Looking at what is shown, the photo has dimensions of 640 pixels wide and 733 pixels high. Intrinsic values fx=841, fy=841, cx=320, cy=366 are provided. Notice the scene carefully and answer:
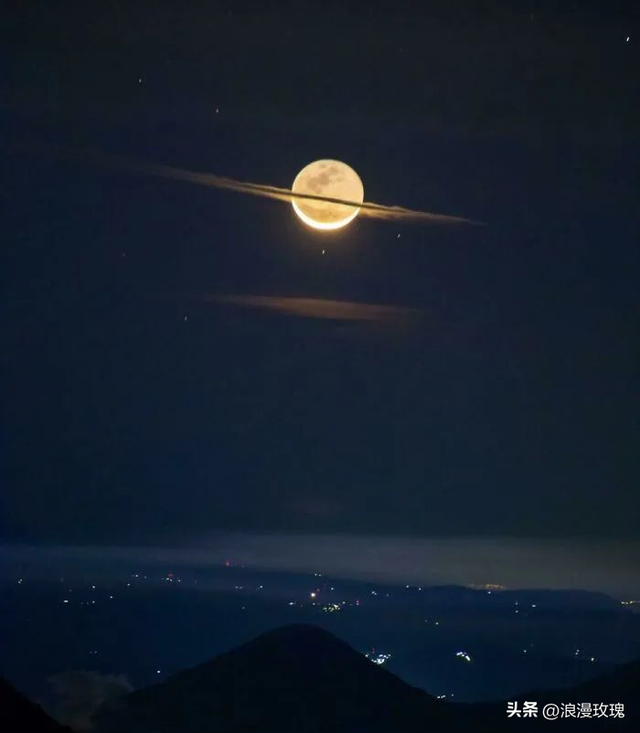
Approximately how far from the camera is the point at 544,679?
160 ft

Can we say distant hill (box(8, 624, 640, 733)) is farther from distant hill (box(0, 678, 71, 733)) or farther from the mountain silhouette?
distant hill (box(0, 678, 71, 733))

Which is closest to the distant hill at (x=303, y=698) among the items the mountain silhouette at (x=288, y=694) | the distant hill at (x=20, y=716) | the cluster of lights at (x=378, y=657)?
the mountain silhouette at (x=288, y=694)

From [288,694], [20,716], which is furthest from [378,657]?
Answer: [20,716]

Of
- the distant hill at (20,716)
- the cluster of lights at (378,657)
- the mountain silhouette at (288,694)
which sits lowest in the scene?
the mountain silhouette at (288,694)

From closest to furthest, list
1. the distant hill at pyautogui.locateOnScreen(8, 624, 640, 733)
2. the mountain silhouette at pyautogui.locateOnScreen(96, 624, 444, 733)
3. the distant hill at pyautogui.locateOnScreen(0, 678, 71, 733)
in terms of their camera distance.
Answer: the distant hill at pyautogui.locateOnScreen(0, 678, 71, 733) < the distant hill at pyautogui.locateOnScreen(8, 624, 640, 733) < the mountain silhouette at pyautogui.locateOnScreen(96, 624, 444, 733)

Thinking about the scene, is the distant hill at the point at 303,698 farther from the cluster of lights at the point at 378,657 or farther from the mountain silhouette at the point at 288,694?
the cluster of lights at the point at 378,657

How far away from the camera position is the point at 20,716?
23719 mm

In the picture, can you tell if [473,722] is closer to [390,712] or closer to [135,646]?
[390,712]

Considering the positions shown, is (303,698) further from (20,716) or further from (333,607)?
(20,716)

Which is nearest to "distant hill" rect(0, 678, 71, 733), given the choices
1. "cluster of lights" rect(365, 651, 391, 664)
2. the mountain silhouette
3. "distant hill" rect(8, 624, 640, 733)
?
"distant hill" rect(8, 624, 640, 733)

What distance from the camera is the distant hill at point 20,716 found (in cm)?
2261

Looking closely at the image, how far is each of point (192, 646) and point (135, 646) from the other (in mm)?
11457

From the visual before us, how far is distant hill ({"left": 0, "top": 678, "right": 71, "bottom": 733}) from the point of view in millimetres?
22609

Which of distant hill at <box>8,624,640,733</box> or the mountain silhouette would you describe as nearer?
distant hill at <box>8,624,640,733</box>
